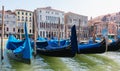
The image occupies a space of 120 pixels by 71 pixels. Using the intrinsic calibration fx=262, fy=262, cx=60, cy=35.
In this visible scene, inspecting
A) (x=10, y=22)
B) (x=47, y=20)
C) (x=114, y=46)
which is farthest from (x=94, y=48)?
(x=47, y=20)

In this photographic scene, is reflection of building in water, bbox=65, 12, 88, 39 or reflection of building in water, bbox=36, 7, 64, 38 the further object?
reflection of building in water, bbox=65, 12, 88, 39

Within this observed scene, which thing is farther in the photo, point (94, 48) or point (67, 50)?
point (94, 48)

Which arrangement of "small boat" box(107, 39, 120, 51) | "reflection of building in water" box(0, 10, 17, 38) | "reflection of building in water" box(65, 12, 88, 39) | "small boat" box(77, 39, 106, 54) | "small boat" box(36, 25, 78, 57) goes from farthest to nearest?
1. "reflection of building in water" box(65, 12, 88, 39)
2. "reflection of building in water" box(0, 10, 17, 38)
3. "small boat" box(107, 39, 120, 51)
4. "small boat" box(77, 39, 106, 54)
5. "small boat" box(36, 25, 78, 57)

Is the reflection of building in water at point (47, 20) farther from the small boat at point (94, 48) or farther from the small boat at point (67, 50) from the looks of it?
the small boat at point (67, 50)

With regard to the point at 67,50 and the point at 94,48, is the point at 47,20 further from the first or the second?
the point at 67,50

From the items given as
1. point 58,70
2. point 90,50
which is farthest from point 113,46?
point 58,70

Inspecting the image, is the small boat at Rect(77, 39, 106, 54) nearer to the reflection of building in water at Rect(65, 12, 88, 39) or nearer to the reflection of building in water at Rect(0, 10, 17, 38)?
the reflection of building in water at Rect(0, 10, 17, 38)

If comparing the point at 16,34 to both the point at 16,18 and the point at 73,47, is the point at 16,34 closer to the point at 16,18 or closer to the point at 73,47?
the point at 16,18

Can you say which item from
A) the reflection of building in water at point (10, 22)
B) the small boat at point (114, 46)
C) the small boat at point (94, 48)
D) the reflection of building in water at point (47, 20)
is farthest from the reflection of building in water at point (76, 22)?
the small boat at point (94, 48)

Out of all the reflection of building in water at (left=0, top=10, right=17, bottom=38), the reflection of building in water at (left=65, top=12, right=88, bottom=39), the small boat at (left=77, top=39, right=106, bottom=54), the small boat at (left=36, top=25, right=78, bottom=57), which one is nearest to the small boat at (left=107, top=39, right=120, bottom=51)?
the small boat at (left=77, top=39, right=106, bottom=54)

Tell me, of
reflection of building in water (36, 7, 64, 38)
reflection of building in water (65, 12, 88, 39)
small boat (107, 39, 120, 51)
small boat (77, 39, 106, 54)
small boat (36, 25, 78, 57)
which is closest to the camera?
small boat (36, 25, 78, 57)

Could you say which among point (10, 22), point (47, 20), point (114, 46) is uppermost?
point (47, 20)

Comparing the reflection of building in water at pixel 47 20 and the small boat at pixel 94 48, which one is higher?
the reflection of building in water at pixel 47 20

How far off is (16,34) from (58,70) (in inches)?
1222
